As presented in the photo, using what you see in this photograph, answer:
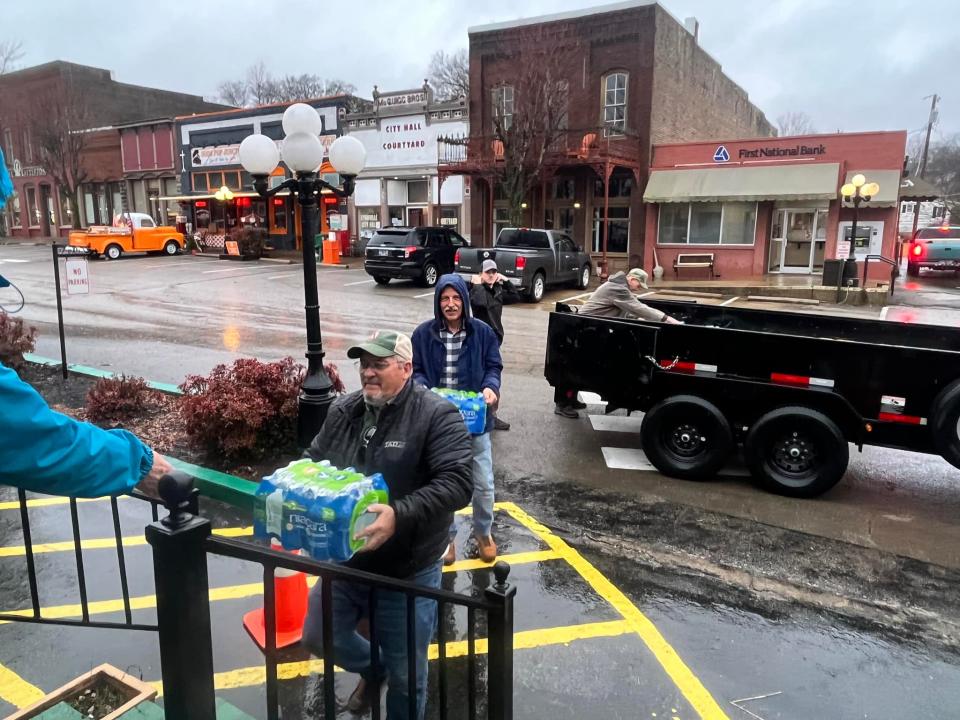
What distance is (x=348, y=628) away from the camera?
284cm

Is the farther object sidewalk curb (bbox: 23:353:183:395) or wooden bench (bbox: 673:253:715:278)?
wooden bench (bbox: 673:253:715:278)

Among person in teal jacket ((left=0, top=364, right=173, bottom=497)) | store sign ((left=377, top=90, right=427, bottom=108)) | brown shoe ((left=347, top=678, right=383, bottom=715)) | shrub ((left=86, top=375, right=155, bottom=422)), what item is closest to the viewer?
person in teal jacket ((left=0, top=364, right=173, bottom=497))

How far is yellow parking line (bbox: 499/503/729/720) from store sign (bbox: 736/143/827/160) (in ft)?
70.0

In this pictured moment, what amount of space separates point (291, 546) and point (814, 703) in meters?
2.66

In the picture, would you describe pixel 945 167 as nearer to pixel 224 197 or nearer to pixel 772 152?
pixel 772 152

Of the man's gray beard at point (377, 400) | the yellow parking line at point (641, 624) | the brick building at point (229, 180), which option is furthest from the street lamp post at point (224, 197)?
the man's gray beard at point (377, 400)

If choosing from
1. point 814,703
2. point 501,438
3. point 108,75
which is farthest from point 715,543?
point 108,75

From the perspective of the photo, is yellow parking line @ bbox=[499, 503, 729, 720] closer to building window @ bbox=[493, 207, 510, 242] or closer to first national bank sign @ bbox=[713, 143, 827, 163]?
first national bank sign @ bbox=[713, 143, 827, 163]

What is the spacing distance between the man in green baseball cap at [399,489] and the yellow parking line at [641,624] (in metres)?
1.44

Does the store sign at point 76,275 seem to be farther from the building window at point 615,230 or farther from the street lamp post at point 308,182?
the building window at point 615,230

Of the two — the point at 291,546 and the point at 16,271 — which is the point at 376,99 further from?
the point at 291,546

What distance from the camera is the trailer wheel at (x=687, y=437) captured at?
5.99m

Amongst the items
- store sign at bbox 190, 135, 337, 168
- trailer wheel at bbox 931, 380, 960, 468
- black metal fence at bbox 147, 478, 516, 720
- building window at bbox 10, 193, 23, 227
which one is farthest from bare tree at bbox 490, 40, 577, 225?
building window at bbox 10, 193, 23, 227

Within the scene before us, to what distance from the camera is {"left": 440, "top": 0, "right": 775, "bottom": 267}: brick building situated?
2466cm
